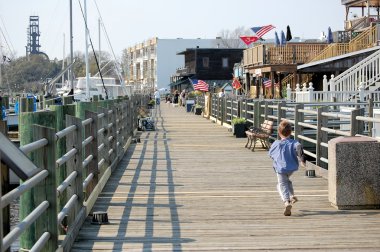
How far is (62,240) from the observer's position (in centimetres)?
716

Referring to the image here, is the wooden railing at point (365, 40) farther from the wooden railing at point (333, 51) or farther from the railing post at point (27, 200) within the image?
the railing post at point (27, 200)

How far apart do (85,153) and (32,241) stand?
4.45 m

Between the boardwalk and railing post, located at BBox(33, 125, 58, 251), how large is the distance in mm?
1072

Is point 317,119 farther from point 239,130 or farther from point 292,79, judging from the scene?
point 292,79

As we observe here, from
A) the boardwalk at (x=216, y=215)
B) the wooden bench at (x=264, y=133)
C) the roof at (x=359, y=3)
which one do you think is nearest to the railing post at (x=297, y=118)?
the boardwalk at (x=216, y=215)

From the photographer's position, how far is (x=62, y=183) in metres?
7.61

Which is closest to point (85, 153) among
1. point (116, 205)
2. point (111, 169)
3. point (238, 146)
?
point (116, 205)

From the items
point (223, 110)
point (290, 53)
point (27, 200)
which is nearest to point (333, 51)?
point (290, 53)

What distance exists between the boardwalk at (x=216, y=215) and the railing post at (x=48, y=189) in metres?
1.07

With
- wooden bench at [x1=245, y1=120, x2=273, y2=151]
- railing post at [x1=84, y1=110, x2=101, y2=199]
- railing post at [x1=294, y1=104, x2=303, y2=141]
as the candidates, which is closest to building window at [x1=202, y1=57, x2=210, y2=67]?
wooden bench at [x1=245, y1=120, x2=273, y2=151]

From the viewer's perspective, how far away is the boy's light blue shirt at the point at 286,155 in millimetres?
9453

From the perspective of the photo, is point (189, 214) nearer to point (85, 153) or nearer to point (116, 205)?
point (116, 205)

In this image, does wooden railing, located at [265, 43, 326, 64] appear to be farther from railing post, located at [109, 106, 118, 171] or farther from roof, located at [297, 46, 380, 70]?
railing post, located at [109, 106, 118, 171]

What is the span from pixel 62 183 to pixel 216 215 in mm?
2491
